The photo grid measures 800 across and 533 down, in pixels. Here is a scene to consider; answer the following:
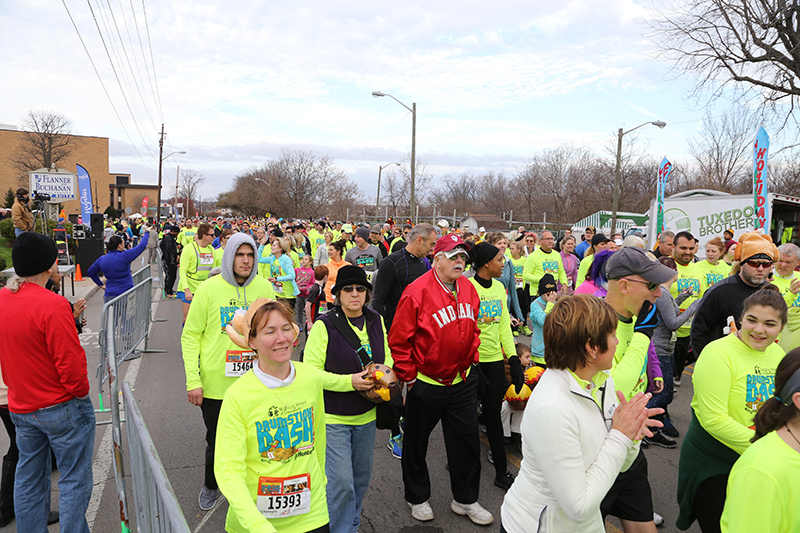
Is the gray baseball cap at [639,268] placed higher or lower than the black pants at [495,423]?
higher

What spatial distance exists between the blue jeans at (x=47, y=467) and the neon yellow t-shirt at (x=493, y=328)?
3217mm

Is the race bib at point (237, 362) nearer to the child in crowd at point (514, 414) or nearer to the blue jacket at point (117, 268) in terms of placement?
the child in crowd at point (514, 414)

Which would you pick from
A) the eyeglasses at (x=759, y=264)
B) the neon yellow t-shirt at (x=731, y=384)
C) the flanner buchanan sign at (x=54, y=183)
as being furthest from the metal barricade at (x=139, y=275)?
the eyeglasses at (x=759, y=264)

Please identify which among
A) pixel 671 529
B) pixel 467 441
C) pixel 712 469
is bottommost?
pixel 671 529

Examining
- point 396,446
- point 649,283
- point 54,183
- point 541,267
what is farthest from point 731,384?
point 54,183

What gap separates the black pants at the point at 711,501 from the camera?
2932mm

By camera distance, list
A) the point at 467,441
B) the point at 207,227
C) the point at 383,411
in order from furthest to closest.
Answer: the point at 207,227 → the point at 467,441 → the point at 383,411

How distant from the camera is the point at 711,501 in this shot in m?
2.96

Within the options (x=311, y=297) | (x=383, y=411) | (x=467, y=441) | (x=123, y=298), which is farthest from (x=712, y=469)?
(x=123, y=298)

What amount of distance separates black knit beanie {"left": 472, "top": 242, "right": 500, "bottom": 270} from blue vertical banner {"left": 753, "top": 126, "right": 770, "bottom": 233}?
10679mm

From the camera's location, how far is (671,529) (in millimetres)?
4051

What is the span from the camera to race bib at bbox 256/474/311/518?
2.36 m

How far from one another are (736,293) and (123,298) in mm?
7200

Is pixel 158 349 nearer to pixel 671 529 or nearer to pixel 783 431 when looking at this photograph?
pixel 671 529
